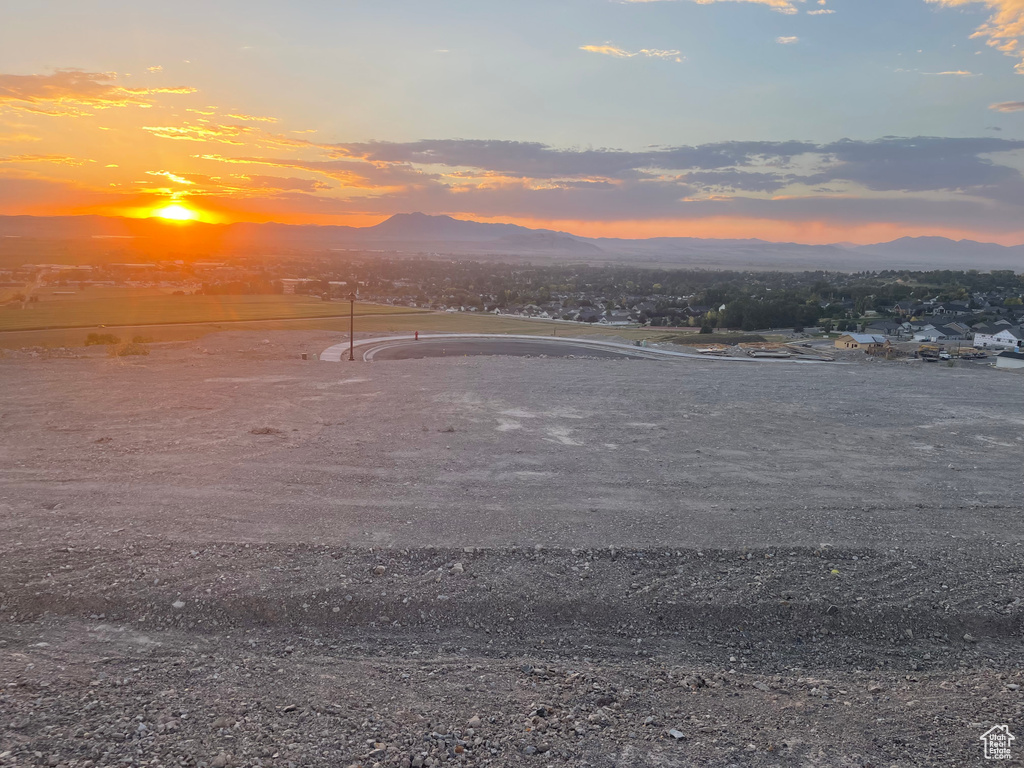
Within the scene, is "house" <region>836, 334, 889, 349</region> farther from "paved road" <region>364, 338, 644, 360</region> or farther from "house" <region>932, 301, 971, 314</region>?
"house" <region>932, 301, 971, 314</region>

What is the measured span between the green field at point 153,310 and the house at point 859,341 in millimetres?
24259

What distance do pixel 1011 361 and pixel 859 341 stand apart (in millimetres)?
6576

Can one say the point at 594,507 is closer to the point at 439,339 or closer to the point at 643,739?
the point at 643,739

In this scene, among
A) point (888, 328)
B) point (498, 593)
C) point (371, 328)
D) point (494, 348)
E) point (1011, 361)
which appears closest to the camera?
point (498, 593)

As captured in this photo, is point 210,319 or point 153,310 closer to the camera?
point 210,319

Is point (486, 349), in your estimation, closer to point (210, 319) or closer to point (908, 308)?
point (210, 319)

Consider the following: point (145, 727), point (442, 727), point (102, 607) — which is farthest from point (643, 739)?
point (102, 607)

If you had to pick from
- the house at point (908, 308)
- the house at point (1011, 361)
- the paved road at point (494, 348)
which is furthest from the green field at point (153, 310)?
the house at point (908, 308)

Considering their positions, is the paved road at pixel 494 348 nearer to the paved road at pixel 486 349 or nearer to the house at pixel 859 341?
the paved road at pixel 486 349

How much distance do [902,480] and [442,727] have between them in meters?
8.50

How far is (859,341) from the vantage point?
30.4m

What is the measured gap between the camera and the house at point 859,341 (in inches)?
1155

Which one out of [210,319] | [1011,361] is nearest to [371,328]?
[210,319]

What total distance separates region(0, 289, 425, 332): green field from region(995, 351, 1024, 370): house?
97.9ft
